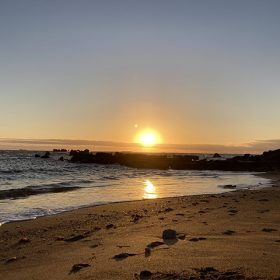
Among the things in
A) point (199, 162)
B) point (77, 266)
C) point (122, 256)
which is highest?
point (199, 162)

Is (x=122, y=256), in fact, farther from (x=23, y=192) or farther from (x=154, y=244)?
(x=23, y=192)

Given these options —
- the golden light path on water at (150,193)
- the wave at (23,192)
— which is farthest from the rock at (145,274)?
the wave at (23,192)

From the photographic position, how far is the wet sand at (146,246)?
6.68m

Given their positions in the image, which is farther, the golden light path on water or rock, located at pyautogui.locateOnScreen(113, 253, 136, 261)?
the golden light path on water

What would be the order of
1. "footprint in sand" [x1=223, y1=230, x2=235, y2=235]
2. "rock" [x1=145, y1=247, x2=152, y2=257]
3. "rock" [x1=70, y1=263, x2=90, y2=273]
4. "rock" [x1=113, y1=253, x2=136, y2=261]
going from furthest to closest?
"footprint in sand" [x1=223, y1=230, x2=235, y2=235]
"rock" [x1=145, y1=247, x2=152, y2=257]
"rock" [x1=113, y1=253, x2=136, y2=261]
"rock" [x1=70, y1=263, x2=90, y2=273]

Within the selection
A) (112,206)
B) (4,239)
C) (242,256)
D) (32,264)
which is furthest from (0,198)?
(242,256)

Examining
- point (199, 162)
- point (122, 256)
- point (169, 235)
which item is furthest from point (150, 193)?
point (199, 162)

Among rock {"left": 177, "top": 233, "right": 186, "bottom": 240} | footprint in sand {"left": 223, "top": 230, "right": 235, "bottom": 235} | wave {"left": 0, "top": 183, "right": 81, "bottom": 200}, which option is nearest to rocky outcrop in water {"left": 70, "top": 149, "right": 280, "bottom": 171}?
wave {"left": 0, "top": 183, "right": 81, "bottom": 200}

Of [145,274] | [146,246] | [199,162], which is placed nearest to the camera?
[145,274]

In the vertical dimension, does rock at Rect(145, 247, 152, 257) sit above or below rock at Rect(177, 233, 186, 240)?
below

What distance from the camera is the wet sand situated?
21.9 feet

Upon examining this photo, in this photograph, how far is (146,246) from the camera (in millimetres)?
8508

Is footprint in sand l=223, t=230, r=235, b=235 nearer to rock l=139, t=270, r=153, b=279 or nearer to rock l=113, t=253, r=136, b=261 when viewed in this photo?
rock l=113, t=253, r=136, b=261

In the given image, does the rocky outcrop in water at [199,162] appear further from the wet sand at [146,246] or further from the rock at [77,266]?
the rock at [77,266]
